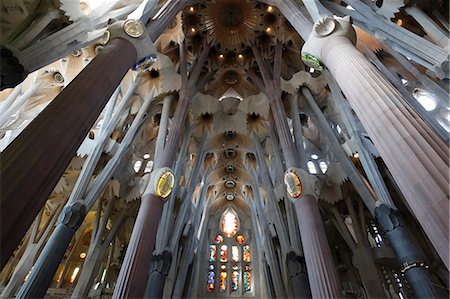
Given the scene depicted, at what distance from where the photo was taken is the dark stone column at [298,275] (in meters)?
10.4

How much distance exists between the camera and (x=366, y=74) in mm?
5164

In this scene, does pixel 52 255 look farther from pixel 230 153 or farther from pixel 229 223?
pixel 229 223

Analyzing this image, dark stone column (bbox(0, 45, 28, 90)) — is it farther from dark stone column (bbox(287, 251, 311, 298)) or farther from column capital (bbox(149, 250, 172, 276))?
dark stone column (bbox(287, 251, 311, 298))

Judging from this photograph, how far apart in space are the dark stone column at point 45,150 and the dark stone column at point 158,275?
8409 millimetres

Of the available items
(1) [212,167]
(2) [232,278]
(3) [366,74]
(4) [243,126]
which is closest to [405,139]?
(3) [366,74]

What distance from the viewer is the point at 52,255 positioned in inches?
340

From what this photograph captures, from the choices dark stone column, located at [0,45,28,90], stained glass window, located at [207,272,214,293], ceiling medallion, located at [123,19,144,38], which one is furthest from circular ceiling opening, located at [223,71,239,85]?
stained glass window, located at [207,272,214,293]

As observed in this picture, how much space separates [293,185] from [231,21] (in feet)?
39.3

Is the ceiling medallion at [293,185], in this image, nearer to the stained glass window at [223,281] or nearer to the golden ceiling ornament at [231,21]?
the golden ceiling ornament at [231,21]

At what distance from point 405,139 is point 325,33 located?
3.76 meters

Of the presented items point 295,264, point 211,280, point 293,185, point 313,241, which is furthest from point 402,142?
point 211,280

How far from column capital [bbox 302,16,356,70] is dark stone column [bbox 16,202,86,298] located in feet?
29.1

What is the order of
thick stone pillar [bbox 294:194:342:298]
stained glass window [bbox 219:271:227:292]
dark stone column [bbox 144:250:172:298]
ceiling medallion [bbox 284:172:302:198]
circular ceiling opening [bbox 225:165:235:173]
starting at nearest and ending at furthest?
thick stone pillar [bbox 294:194:342:298], ceiling medallion [bbox 284:172:302:198], dark stone column [bbox 144:250:172:298], stained glass window [bbox 219:271:227:292], circular ceiling opening [bbox 225:165:235:173]

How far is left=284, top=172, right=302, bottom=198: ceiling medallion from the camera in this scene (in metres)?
9.48
